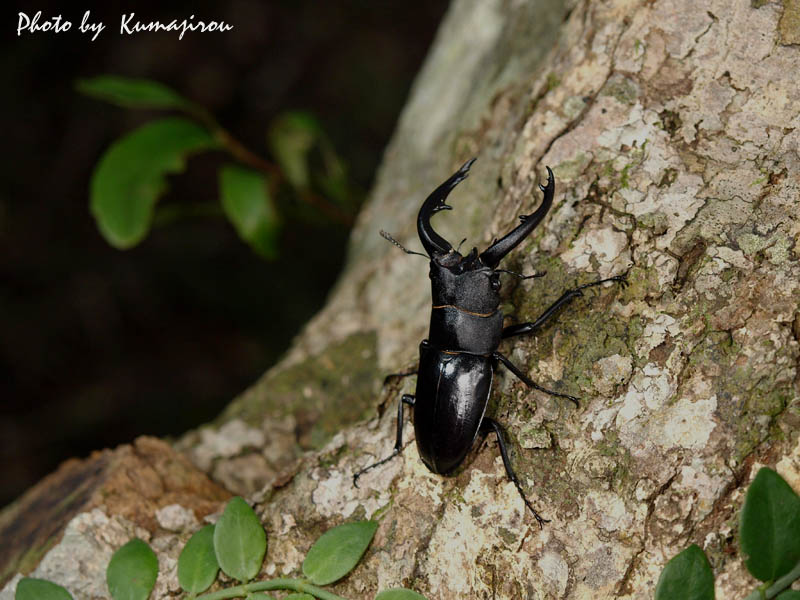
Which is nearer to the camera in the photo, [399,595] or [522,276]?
[399,595]

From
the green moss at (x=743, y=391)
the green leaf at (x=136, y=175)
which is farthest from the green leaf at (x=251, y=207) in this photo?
the green moss at (x=743, y=391)

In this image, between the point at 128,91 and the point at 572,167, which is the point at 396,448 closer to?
the point at 572,167

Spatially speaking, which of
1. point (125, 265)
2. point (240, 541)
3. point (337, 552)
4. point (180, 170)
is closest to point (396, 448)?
point (337, 552)

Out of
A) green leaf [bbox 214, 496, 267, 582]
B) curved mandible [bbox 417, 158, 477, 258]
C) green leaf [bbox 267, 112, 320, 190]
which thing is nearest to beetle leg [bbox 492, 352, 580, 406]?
curved mandible [bbox 417, 158, 477, 258]

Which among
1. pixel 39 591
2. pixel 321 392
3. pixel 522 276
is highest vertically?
pixel 321 392

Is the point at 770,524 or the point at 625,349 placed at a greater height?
the point at 625,349

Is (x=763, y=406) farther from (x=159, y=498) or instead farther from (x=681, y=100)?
(x=159, y=498)

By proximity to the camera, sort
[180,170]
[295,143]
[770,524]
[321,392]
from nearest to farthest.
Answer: [770,524]
[321,392]
[180,170]
[295,143]

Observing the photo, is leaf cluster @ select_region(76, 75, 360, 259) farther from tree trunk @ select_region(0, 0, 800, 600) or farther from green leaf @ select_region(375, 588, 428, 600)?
green leaf @ select_region(375, 588, 428, 600)
